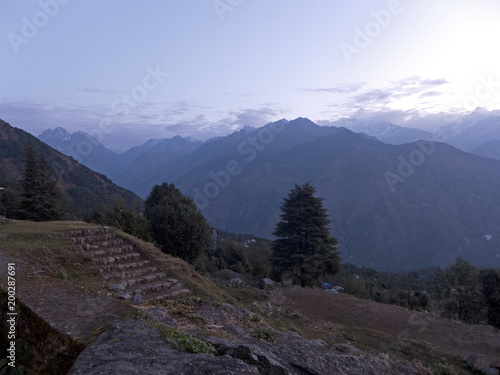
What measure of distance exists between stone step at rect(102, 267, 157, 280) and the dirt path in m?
7.24

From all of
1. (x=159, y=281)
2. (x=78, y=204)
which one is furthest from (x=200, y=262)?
(x=78, y=204)

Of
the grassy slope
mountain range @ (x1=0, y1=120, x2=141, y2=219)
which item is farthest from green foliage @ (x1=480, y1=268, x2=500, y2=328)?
mountain range @ (x1=0, y1=120, x2=141, y2=219)

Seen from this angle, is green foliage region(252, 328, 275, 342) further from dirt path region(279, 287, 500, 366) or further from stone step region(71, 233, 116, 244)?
stone step region(71, 233, 116, 244)

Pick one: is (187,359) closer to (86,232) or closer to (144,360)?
(144,360)

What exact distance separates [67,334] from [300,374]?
299 cm

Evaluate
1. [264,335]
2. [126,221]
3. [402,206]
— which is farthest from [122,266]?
[402,206]

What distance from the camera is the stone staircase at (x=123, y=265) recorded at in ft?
36.5

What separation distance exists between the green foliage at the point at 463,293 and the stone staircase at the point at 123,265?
18435mm

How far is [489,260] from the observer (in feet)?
336

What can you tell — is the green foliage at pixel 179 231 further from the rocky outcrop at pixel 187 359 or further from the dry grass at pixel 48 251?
the rocky outcrop at pixel 187 359

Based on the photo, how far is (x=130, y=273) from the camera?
39.8 feet

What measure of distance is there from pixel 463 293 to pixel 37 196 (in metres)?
33.9

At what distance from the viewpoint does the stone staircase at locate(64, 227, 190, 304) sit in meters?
11.1

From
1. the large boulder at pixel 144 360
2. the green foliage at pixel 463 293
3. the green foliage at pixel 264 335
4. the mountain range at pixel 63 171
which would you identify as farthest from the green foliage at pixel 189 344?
the mountain range at pixel 63 171
